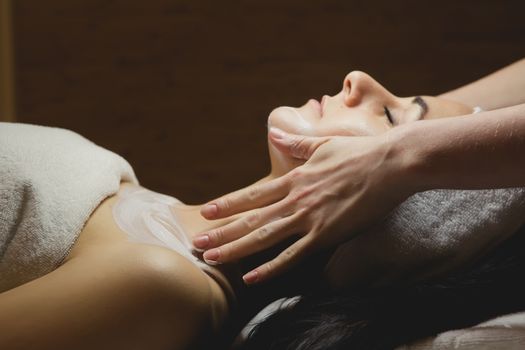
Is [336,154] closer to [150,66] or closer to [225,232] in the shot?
[225,232]

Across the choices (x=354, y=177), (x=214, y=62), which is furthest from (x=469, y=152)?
(x=214, y=62)

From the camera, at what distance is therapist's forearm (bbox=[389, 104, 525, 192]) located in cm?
100

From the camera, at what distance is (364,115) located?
1300 millimetres

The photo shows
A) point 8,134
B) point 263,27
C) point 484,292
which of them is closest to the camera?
point 484,292

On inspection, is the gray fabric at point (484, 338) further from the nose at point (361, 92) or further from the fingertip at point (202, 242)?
the nose at point (361, 92)

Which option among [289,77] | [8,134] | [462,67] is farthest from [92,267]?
[462,67]

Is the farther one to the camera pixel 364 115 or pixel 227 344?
pixel 364 115

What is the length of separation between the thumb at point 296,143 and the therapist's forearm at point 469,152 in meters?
0.19

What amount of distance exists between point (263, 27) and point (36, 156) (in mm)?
1475

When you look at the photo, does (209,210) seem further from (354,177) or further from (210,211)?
(354,177)

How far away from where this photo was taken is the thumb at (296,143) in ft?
3.96

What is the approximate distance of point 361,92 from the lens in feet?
4.36

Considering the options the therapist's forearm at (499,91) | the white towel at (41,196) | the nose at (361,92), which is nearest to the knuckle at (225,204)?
the white towel at (41,196)

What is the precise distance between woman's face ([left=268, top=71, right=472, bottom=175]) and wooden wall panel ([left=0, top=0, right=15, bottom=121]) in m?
1.69
